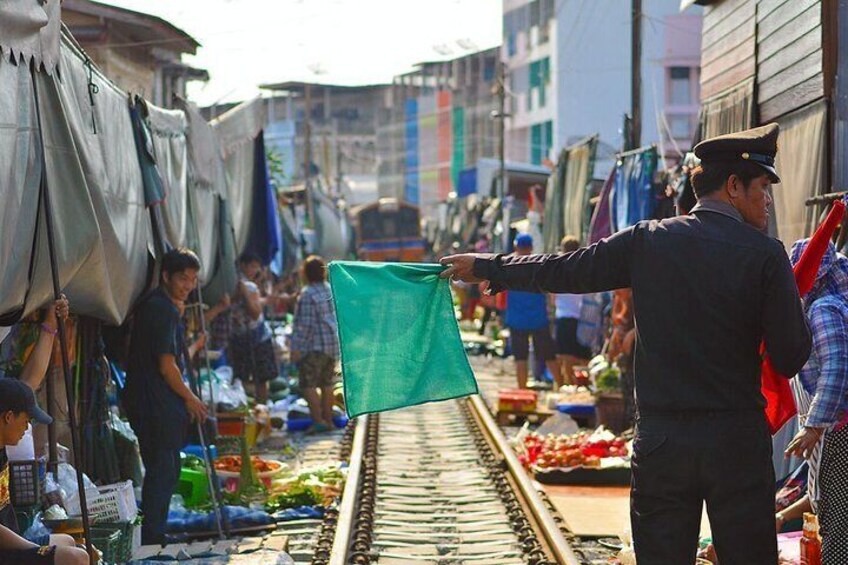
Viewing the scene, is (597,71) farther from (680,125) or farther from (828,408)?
(828,408)

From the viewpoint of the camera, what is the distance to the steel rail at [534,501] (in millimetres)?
9055

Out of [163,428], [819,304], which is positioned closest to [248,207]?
[163,428]

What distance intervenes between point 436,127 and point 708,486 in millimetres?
104476

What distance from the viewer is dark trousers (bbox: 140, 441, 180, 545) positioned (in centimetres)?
984

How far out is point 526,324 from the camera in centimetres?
1923

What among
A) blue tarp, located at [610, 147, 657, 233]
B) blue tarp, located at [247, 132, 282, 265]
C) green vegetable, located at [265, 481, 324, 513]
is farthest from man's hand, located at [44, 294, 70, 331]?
blue tarp, located at [247, 132, 282, 265]

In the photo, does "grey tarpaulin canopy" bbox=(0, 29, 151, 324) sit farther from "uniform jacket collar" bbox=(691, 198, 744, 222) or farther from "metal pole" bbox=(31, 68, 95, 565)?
"uniform jacket collar" bbox=(691, 198, 744, 222)

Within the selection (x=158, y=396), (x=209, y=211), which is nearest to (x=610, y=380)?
(x=209, y=211)

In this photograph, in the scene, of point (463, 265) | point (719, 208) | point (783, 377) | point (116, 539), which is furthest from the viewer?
point (116, 539)

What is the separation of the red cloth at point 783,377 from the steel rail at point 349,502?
11.0 feet

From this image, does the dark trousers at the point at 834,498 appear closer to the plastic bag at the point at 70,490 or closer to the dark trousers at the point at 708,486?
the dark trousers at the point at 708,486

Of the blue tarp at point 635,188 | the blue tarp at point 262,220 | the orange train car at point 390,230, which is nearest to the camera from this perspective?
the blue tarp at point 635,188

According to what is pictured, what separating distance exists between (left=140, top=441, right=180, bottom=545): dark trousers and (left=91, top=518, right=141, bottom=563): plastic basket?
79 centimetres

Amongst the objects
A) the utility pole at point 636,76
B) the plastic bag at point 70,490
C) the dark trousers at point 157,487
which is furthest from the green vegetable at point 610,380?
the plastic bag at point 70,490
